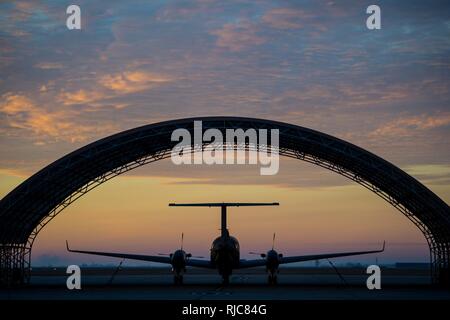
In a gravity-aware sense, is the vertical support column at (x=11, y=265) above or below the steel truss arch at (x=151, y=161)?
below

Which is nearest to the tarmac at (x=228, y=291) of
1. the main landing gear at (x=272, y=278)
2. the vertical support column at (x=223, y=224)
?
the main landing gear at (x=272, y=278)

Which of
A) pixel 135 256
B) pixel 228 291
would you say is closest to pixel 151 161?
pixel 135 256

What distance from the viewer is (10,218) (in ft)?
159

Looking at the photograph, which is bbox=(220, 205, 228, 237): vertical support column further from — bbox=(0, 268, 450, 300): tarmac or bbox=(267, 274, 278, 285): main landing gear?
bbox=(267, 274, 278, 285): main landing gear

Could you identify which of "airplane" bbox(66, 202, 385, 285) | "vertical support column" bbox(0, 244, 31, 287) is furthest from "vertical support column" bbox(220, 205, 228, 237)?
"vertical support column" bbox(0, 244, 31, 287)

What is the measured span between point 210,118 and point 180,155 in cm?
681

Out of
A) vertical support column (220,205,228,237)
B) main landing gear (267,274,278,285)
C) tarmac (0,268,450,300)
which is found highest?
vertical support column (220,205,228,237)

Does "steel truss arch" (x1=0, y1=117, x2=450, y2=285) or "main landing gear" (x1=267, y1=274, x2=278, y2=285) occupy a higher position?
"steel truss arch" (x1=0, y1=117, x2=450, y2=285)

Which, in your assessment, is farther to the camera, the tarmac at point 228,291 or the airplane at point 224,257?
the airplane at point 224,257

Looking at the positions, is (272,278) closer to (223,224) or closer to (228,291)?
(223,224)

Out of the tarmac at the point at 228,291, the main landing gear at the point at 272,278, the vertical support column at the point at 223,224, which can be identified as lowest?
the tarmac at the point at 228,291

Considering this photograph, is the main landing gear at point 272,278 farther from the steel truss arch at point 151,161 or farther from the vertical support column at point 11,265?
the vertical support column at point 11,265
